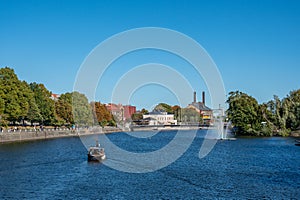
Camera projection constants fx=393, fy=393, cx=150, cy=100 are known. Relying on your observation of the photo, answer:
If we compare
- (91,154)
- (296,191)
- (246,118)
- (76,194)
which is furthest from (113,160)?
(246,118)

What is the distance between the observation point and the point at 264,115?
119875 millimetres

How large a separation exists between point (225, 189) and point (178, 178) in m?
6.17

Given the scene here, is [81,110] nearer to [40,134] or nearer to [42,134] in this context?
[42,134]

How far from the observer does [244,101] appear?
120m

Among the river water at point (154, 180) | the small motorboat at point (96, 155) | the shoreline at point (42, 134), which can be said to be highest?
the shoreline at point (42, 134)

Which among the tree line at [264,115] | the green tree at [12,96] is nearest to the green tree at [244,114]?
the tree line at [264,115]

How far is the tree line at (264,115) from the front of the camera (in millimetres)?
112562

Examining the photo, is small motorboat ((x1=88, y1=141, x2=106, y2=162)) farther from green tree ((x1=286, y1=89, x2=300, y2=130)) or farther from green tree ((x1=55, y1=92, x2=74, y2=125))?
green tree ((x1=286, y1=89, x2=300, y2=130))

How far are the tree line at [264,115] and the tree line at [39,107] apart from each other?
162 ft

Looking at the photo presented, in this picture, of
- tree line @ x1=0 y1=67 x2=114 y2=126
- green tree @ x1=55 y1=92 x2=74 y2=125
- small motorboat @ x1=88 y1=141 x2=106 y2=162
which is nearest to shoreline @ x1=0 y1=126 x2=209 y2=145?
tree line @ x1=0 y1=67 x2=114 y2=126

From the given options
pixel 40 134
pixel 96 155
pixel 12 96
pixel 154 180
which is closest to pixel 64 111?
pixel 40 134

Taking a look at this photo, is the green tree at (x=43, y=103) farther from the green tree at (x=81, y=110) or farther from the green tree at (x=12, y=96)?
the green tree at (x=81, y=110)

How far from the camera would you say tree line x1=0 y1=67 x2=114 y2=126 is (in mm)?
85312

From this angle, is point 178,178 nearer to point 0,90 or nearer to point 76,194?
point 76,194
